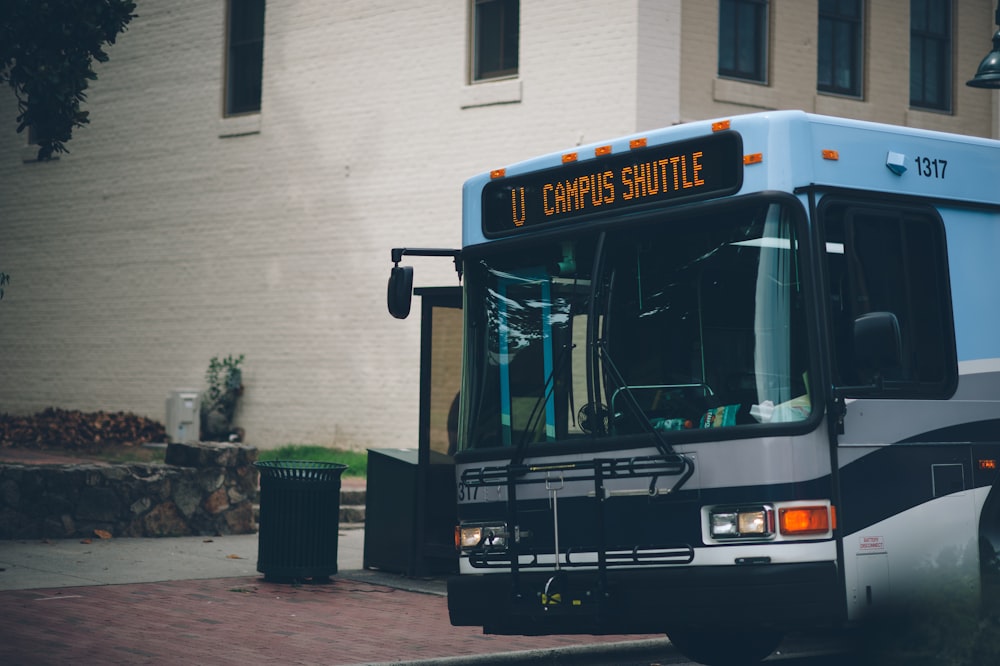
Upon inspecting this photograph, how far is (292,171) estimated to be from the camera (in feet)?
69.1

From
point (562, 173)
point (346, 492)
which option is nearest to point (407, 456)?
point (346, 492)

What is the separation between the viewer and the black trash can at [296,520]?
1176 cm

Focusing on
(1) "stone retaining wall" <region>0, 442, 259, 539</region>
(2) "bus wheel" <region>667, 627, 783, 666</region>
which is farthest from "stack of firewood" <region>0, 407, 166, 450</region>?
(2) "bus wheel" <region>667, 627, 783, 666</region>

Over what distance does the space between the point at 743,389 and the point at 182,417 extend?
15.3 m

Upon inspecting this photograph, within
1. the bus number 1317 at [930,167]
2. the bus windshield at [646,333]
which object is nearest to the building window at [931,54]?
the bus number 1317 at [930,167]

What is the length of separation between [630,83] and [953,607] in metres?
11.0

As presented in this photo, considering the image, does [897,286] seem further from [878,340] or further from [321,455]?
[321,455]

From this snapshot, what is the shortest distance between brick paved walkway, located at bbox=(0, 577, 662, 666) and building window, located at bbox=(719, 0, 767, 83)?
9.18 metres

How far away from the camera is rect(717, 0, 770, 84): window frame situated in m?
18.0

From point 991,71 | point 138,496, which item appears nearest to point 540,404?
point 991,71

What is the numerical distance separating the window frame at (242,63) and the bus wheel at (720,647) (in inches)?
588

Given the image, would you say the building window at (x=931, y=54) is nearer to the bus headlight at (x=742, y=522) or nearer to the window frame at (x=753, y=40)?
the window frame at (x=753, y=40)

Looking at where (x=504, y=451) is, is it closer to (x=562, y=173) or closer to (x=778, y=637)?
(x=562, y=173)

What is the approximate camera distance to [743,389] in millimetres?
6809
